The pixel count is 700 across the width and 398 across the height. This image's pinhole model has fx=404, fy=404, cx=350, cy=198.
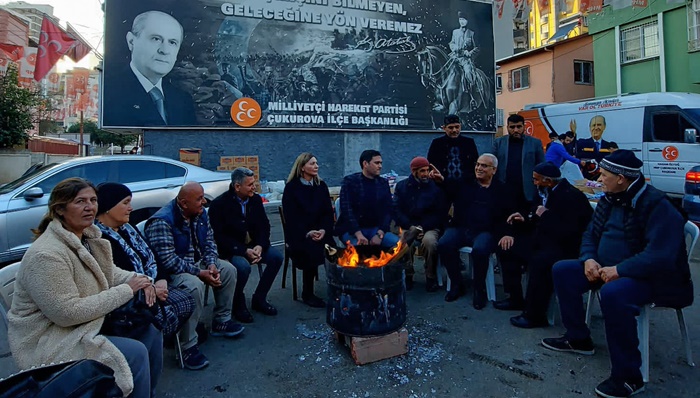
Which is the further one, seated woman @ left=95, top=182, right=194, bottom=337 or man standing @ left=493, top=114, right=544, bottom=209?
man standing @ left=493, top=114, right=544, bottom=209

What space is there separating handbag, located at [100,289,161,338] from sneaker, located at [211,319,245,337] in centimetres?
110

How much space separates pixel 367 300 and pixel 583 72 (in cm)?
2311

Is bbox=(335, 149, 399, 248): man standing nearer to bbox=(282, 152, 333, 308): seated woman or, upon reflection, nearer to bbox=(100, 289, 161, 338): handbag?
bbox=(282, 152, 333, 308): seated woman

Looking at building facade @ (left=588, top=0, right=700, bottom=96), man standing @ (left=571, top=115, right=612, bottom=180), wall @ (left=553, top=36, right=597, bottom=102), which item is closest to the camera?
man standing @ (left=571, top=115, right=612, bottom=180)

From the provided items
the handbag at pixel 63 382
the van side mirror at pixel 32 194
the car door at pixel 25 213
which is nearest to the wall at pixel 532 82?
the car door at pixel 25 213

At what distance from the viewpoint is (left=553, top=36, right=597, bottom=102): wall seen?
802 inches

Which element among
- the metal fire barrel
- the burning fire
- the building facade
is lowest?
the metal fire barrel

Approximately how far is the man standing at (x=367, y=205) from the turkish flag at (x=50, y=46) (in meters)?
9.73

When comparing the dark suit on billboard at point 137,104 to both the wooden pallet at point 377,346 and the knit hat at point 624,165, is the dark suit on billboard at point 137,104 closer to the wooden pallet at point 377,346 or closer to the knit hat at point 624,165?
the wooden pallet at point 377,346

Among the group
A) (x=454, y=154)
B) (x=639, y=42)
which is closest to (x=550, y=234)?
(x=454, y=154)

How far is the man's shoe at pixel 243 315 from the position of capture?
3809 millimetres

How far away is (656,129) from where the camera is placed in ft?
32.3

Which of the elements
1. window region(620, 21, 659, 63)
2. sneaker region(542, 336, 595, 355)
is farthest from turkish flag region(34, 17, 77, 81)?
window region(620, 21, 659, 63)

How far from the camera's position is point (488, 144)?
1330 cm
